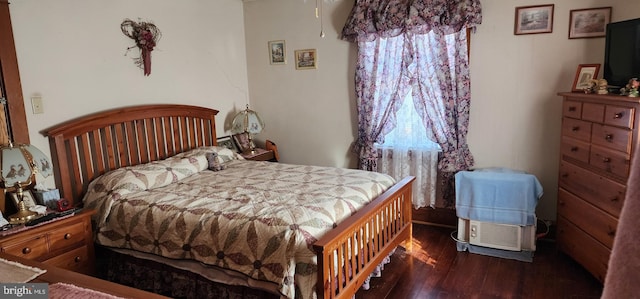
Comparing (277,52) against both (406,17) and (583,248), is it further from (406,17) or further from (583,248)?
(583,248)

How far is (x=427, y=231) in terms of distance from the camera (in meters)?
3.96

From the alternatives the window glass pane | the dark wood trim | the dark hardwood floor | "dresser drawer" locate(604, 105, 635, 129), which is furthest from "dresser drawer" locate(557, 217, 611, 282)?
the dark wood trim

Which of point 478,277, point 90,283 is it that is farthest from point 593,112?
point 90,283

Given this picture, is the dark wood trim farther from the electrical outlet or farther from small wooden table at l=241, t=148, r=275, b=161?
small wooden table at l=241, t=148, r=275, b=161

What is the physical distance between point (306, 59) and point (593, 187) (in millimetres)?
2890

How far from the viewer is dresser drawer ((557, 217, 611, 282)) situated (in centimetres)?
Result: 271

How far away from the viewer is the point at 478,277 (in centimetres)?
301

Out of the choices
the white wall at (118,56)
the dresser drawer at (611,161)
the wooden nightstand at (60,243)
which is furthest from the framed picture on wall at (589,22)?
→ the wooden nightstand at (60,243)

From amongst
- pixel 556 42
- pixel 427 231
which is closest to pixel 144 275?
pixel 427 231

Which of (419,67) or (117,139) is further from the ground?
(419,67)

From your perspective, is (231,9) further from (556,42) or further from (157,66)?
(556,42)

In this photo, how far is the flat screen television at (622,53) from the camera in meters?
2.64

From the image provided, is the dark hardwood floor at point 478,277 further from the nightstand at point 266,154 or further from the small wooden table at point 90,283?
the nightstand at point 266,154

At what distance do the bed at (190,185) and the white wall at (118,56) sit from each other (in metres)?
0.14
